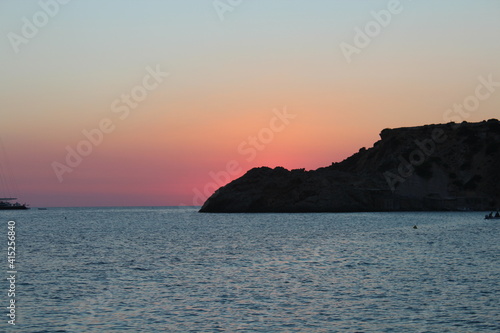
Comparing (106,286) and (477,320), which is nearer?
(477,320)

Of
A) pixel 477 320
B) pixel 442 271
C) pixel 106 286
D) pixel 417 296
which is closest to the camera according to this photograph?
pixel 477 320

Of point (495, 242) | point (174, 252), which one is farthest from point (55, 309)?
point (495, 242)

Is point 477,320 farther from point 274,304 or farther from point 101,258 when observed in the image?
point 101,258

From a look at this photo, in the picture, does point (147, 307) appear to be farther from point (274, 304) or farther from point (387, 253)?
point (387, 253)

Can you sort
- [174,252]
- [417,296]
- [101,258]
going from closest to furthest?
[417,296] → [101,258] → [174,252]

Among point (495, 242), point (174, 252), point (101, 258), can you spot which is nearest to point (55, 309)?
point (101, 258)

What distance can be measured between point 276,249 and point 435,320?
4395 centimetres

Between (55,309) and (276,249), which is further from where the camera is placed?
(276,249)

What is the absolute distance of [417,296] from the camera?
3909cm

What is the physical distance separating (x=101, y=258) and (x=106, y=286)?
21.8 metres

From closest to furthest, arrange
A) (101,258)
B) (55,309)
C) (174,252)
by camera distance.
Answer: (55,309) → (101,258) → (174,252)

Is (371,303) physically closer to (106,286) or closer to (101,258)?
(106,286)

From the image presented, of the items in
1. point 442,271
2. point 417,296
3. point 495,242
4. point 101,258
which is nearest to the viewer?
point 417,296

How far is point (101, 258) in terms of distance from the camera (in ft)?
215
